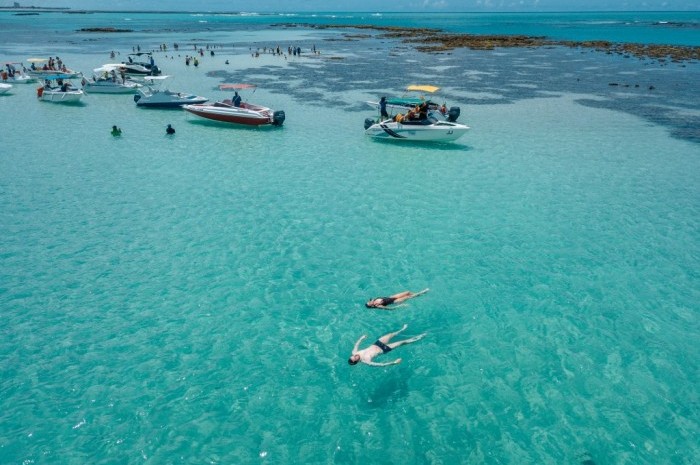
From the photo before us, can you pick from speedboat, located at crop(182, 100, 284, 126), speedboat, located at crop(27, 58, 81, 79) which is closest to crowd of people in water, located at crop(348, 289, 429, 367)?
speedboat, located at crop(182, 100, 284, 126)

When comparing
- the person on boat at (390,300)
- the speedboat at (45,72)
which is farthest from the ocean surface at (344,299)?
the speedboat at (45,72)

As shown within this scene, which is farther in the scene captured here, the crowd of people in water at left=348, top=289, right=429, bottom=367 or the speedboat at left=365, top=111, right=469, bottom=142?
the speedboat at left=365, top=111, right=469, bottom=142

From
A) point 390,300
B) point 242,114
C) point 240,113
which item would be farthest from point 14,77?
point 390,300

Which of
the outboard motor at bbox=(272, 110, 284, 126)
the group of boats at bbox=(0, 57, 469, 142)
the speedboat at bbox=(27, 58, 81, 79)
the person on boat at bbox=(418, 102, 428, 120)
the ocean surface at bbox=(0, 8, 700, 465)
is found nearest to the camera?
the ocean surface at bbox=(0, 8, 700, 465)

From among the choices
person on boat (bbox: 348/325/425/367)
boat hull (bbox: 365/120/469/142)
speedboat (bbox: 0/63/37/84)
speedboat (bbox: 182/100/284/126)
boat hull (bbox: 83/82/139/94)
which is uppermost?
speedboat (bbox: 0/63/37/84)

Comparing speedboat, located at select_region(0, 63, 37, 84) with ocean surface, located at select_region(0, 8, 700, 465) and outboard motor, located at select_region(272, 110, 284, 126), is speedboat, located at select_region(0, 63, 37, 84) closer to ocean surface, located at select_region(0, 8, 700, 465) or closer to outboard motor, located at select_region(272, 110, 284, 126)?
ocean surface, located at select_region(0, 8, 700, 465)

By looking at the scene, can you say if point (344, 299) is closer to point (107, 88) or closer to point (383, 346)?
point (383, 346)
